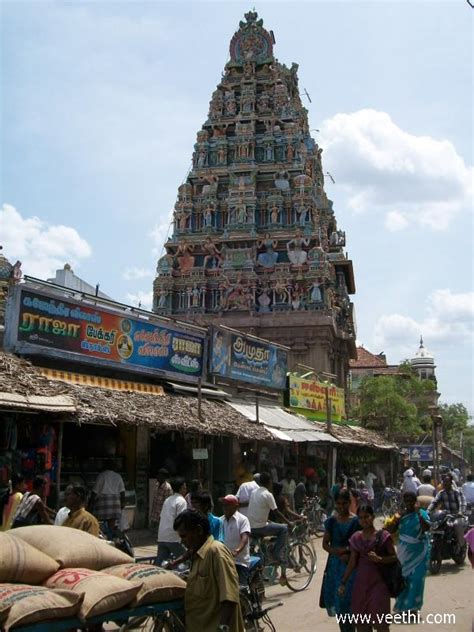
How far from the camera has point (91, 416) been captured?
459 inches

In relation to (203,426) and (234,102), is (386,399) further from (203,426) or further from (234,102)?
(203,426)

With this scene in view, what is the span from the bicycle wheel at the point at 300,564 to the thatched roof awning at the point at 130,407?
371 centimetres

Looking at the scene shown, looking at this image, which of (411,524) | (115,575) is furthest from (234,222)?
(115,575)

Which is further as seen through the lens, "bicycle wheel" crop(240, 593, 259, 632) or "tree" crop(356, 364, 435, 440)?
"tree" crop(356, 364, 435, 440)

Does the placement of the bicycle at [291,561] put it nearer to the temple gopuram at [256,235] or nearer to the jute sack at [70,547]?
the jute sack at [70,547]

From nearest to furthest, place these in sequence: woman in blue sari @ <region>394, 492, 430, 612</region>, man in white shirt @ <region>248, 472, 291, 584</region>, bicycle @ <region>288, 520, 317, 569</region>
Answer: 1. woman in blue sari @ <region>394, 492, 430, 612</region>
2. man in white shirt @ <region>248, 472, 291, 584</region>
3. bicycle @ <region>288, 520, 317, 569</region>

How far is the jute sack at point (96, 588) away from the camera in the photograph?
14.5ft

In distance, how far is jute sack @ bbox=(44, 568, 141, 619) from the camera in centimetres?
441

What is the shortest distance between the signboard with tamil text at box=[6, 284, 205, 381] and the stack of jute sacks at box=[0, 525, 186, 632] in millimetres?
8303

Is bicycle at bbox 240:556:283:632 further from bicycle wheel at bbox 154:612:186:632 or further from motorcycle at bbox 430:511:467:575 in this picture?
motorcycle at bbox 430:511:467:575

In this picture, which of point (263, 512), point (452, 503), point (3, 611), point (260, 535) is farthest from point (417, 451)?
point (3, 611)

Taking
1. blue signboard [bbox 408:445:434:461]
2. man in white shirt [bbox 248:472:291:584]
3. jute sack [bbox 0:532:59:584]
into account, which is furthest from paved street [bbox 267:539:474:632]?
blue signboard [bbox 408:445:434:461]

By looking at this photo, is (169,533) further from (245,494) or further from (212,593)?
(212,593)

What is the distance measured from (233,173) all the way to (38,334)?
28.3m
